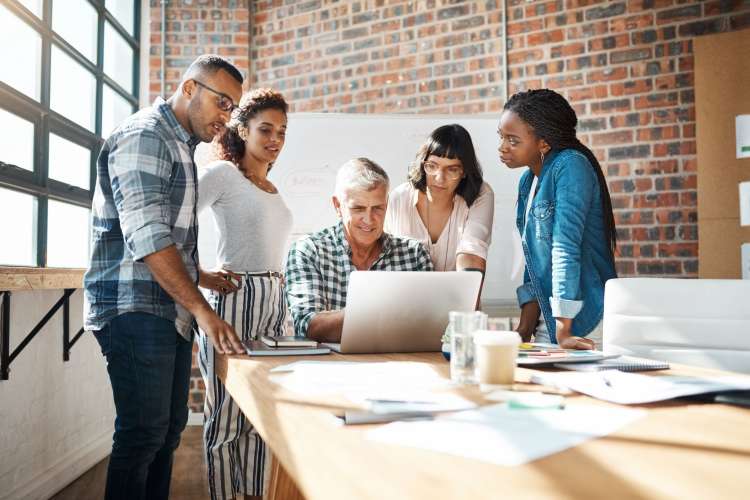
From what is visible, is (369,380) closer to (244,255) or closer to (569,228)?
(569,228)

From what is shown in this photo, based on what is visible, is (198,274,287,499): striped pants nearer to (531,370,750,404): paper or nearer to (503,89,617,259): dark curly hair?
(503,89,617,259): dark curly hair

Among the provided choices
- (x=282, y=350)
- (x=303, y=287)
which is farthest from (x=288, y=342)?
(x=303, y=287)

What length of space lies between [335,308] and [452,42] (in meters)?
2.44

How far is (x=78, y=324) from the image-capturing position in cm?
311

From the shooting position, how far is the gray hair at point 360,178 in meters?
1.85

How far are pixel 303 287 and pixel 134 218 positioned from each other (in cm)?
48

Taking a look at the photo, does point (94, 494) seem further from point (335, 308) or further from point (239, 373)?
point (239, 373)

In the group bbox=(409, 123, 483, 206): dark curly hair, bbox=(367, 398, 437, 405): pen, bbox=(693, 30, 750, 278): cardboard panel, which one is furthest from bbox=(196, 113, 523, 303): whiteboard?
bbox=(367, 398, 437, 405): pen

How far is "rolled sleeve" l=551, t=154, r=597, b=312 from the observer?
1.90 meters

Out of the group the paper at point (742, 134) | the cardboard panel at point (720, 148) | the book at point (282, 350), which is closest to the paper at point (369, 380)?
the book at point (282, 350)

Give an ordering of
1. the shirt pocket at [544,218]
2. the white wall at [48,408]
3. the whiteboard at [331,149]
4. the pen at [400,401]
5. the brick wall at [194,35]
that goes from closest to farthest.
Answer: the pen at [400,401]
the shirt pocket at [544,218]
the white wall at [48,408]
the whiteboard at [331,149]
the brick wall at [194,35]

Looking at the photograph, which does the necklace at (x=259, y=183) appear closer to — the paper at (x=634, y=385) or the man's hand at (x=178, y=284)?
the man's hand at (x=178, y=284)

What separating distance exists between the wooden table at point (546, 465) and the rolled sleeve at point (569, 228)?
1.02 meters

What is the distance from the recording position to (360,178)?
185 cm
